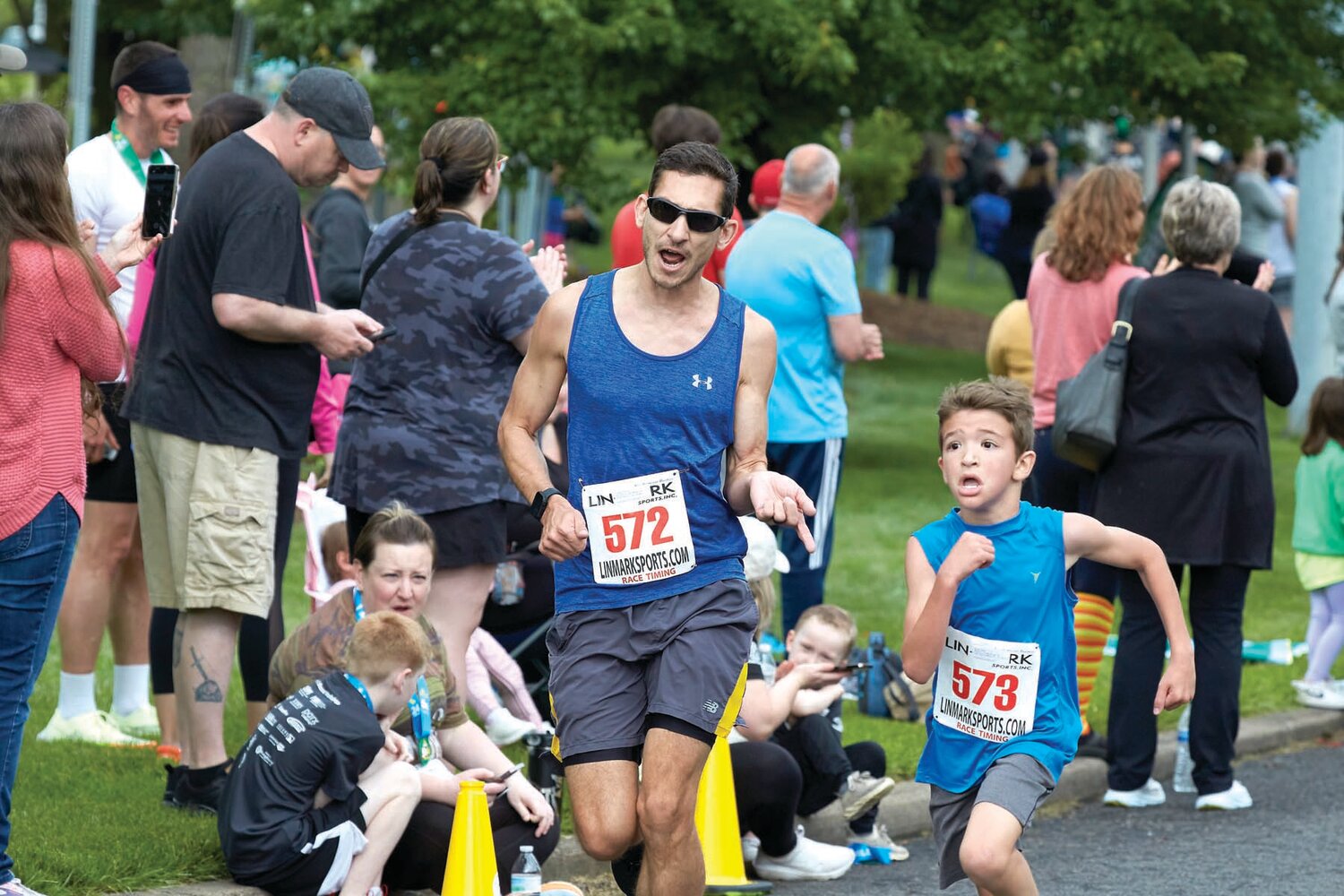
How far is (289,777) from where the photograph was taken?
5.36 meters

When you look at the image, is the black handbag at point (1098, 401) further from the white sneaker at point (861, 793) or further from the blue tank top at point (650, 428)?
the blue tank top at point (650, 428)

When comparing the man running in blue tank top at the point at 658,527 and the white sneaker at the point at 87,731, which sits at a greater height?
the man running in blue tank top at the point at 658,527

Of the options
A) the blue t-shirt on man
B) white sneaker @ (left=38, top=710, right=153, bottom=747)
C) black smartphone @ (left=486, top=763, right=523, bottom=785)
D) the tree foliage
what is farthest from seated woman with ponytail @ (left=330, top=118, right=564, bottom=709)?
the tree foliage

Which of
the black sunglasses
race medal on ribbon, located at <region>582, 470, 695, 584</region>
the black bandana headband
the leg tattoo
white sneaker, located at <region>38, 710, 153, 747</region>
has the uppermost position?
the black bandana headband

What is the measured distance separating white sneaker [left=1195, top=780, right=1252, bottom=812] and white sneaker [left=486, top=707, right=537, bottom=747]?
103 inches

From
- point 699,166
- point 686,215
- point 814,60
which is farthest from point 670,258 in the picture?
point 814,60

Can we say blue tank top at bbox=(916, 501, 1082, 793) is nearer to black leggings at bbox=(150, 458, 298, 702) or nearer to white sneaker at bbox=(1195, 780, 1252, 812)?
black leggings at bbox=(150, 458, 298, 702)

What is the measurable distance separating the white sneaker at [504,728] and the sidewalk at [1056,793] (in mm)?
1059

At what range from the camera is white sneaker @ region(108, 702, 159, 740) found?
740 cm

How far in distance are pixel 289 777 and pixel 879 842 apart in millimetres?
2325

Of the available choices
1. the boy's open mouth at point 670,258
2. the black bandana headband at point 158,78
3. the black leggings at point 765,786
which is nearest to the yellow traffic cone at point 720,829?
the black leggings at point 765,786

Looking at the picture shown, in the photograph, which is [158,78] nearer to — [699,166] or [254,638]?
[254,638]

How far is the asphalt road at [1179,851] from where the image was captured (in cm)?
640

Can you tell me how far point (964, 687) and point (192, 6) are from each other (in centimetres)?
1636
